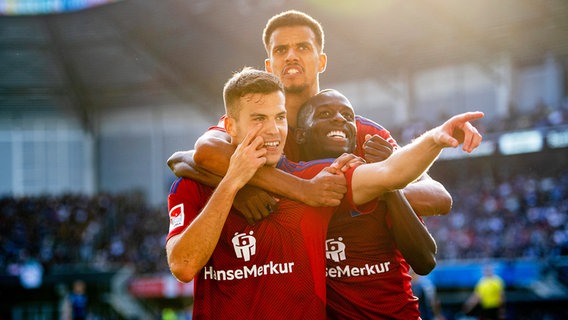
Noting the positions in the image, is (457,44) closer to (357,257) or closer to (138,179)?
(138,179)

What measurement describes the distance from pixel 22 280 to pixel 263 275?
70.4 feet

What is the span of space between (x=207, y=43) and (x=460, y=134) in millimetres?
26767

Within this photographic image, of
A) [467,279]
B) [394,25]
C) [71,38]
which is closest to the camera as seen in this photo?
[467,279]

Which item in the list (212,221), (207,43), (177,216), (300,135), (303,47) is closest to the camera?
(212,221)

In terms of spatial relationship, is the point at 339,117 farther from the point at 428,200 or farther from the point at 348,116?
the point at 428,200

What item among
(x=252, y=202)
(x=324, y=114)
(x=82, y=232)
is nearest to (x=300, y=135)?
(x=324, y=114)

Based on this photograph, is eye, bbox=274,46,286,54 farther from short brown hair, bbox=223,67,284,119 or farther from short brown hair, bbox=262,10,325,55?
short brown hair, bbox=223,67,284,119

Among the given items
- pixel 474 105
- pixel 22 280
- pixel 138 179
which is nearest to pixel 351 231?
pixel 22 280

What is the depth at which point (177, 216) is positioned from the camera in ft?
10.5

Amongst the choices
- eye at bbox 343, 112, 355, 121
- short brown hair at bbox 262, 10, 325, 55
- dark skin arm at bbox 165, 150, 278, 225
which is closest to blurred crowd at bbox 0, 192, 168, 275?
short brown hair at bbox 262, 10, 325, 55

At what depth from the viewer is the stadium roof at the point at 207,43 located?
2455cm

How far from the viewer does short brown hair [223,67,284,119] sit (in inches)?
121

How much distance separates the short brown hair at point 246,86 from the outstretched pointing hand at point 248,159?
17 cm

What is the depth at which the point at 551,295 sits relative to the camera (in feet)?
53.2
